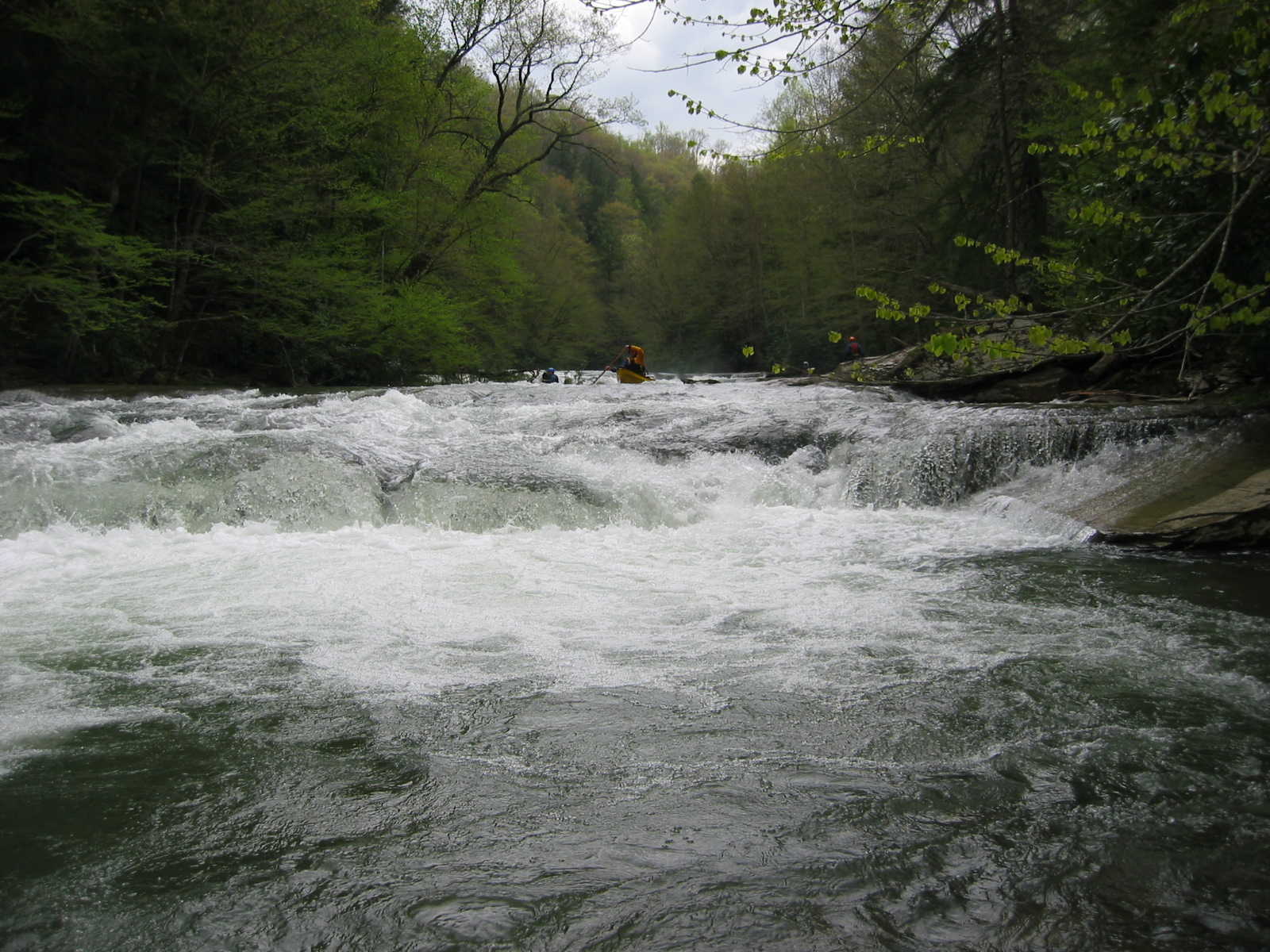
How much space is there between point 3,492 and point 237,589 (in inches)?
121

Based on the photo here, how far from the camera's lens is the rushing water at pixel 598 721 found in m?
2.13

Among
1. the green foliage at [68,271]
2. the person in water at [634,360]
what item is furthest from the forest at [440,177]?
the person in water at [634,360]

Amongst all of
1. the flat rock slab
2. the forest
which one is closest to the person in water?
the forest

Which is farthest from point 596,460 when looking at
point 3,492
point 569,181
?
point 569,181

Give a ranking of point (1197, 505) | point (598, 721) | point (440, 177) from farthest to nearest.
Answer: point (440, 177) → point (1197, 505) → point (598, 721)

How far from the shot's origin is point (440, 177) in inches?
861

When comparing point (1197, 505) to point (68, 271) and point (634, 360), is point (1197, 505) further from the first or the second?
point (68, 271)

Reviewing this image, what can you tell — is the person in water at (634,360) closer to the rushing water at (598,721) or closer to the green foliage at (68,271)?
the green foliage at (68,271)

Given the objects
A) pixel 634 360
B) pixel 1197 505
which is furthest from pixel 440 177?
pixel 1197 505

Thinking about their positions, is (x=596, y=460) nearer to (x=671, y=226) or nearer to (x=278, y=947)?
(x=278, y=947)

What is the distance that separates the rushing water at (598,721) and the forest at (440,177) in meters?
1.50

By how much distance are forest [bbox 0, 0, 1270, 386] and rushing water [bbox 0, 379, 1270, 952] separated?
150 centimetres

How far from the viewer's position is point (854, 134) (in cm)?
2277

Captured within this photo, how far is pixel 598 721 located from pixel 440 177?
21069mm
